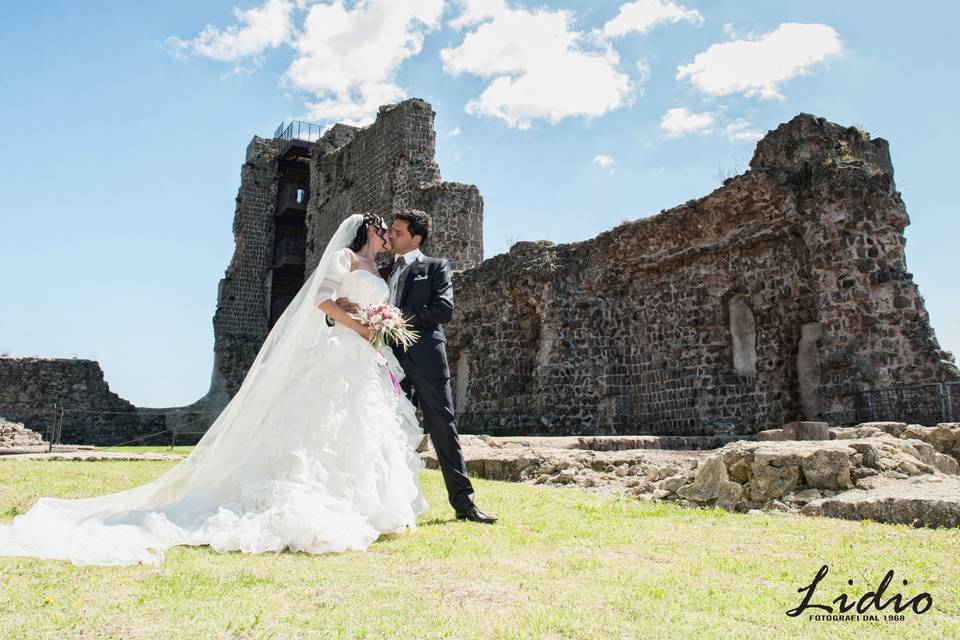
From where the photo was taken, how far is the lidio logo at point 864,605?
8.41 ft

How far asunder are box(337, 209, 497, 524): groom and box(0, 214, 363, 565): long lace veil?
43cm

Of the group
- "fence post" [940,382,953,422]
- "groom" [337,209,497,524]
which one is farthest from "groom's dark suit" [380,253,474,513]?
"fence post" [940,382,953,422]

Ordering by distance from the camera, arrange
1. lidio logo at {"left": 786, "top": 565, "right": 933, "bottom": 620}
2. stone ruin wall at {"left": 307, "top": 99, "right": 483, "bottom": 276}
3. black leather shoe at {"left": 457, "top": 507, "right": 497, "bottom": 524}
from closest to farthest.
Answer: lidio logo at {"left": 786, "top": 565, "right": 933, "bottom": 620} → black leather shoe at {"left": 457, "top": 507, "right": 497, "bottom": 524} → stone ruin wall at {"left": 307, "top": 99, "right": 483, "bottom": 276}

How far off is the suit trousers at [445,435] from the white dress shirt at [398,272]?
0.57 meters

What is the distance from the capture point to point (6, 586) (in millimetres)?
2744

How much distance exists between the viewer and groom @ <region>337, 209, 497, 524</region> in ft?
16.0

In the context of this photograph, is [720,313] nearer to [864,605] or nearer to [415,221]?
[415,221]

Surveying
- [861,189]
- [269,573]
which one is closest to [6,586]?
[269,573]

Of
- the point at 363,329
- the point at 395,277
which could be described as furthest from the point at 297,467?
the point at 395,277

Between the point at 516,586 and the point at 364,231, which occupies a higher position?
the point at 364,231

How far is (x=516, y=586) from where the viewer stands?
2.91 meters

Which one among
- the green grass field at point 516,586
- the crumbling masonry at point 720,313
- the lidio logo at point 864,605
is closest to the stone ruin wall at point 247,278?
the crumbling masonry at point 720,313

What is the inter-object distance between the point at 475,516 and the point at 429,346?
1.18m

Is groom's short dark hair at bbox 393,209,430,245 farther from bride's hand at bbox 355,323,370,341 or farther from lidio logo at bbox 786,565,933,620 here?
lidio logo at bbox 786,565,933,620
